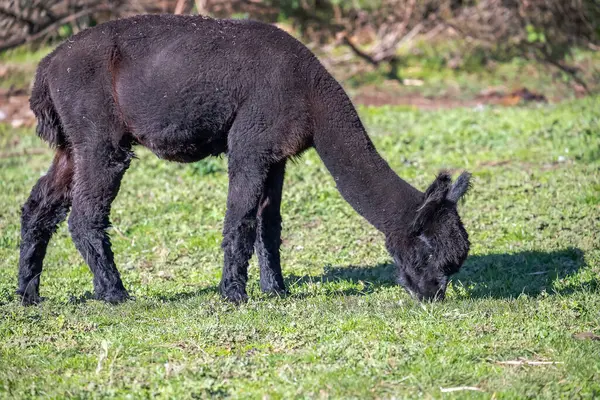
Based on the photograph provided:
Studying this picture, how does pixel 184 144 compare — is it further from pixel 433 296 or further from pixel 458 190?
pixel 433 296

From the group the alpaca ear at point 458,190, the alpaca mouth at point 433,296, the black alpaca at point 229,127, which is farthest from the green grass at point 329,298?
the alpaca ear at point 458,190

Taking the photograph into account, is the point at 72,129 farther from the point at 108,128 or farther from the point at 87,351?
the point at 87,351

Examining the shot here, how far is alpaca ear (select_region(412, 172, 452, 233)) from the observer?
23.7 feet

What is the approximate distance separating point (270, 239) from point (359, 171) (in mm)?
1185

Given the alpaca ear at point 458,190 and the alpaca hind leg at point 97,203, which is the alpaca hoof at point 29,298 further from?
the alpaca ear at point 458,190

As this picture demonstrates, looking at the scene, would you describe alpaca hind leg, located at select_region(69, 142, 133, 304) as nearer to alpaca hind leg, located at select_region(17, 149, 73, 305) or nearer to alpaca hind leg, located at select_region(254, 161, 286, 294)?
A: alpaca hind leg, located at select_region(17, 149, 73, 305)

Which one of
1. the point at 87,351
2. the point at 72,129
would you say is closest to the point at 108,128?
the point at 72,129

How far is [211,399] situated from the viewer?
5.39 meters

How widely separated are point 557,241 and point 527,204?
1.19m

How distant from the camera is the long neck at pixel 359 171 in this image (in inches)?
293

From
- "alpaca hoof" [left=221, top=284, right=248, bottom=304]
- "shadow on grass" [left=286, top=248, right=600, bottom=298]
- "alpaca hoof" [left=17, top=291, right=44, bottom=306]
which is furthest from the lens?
"shadow on grass" [left=286, top=248, right=600, bottom=298]

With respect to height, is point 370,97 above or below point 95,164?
below

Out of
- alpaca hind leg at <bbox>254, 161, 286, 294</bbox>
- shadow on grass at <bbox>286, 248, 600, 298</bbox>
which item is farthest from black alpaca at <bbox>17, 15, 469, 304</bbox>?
shadow on grass at <bbox>286, 248, 600, 298</bbox>

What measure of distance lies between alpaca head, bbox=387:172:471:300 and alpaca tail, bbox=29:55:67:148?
3111mm
